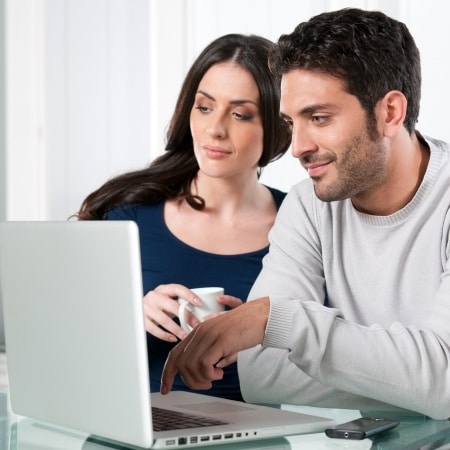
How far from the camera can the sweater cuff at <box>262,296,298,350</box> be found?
5.10 ft

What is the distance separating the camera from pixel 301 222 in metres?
2.04

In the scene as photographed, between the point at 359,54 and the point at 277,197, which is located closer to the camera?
the point at 359,54

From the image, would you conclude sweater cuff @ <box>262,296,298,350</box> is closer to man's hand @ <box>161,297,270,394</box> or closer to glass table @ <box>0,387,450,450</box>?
man's hand @ <box>161,297,270,394</box>

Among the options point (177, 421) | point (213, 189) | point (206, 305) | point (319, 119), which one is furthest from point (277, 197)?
point (177, 421)

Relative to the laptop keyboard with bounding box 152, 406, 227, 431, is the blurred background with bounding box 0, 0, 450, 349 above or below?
above

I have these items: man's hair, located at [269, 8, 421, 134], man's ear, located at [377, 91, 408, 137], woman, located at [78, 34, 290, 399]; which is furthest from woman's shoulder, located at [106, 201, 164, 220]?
man's ear, located at [377, 91, 408, 137]

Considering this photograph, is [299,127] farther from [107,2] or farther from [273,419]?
[107,2]

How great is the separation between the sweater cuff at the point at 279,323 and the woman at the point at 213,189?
2.31ft

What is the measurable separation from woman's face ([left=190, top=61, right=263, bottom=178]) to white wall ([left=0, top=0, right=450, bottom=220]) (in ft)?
4.13

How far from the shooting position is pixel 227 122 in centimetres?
239

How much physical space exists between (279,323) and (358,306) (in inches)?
17.1

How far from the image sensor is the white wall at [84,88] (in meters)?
3.71

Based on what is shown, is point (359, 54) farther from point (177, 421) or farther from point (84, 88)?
point (84, 88)

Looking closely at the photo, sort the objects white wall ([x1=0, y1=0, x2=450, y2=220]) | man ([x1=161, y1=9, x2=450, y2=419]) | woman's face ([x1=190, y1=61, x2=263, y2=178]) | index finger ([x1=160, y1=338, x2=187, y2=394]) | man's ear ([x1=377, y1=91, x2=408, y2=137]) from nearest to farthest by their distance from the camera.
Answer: index finger ([x1=160, y1=338, x2=187, y2=394]) < man ([x1=161, y1=9, x2=450, y2=419]) < man's ear ([x1=377, y1=91, x2=408, y2=137]) < woman's face ([x1=190, y1=61, x2=263, y2=178]) < white wall ([x1=0, y1=0, x2=450, y2=220])
